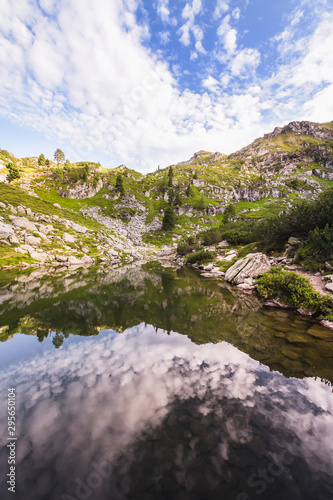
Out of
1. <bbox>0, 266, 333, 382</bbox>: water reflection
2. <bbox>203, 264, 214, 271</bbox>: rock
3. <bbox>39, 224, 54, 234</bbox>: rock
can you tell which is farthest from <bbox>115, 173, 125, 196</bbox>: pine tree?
<bbox>0, 266, 333, 382</bbox>: water reflection

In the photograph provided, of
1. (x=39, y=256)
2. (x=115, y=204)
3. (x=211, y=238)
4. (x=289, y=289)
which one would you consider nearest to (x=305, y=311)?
(x=289, y=289)

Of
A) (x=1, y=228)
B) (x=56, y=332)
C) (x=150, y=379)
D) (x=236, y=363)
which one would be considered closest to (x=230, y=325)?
(x=236, y=363)

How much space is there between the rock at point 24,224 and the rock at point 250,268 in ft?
165

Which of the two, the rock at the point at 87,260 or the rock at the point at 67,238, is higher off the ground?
the rock at the point at 67,238

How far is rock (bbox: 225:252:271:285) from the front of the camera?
26156 millimetres

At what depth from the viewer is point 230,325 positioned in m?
14.1

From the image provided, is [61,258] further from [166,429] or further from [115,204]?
[115,204]

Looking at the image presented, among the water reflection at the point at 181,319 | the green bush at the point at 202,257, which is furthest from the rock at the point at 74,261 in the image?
the green bush at the point at 202,257

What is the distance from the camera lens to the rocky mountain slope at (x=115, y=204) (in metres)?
48.0

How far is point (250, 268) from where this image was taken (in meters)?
27.0

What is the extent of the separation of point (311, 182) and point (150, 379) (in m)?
218

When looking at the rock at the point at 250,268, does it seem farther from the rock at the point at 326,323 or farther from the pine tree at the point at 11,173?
the pine tree at the point at 11,173

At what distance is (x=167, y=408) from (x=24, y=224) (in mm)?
57319

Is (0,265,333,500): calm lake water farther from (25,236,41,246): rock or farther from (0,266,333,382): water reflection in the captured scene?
(25,236,41,246): rock
